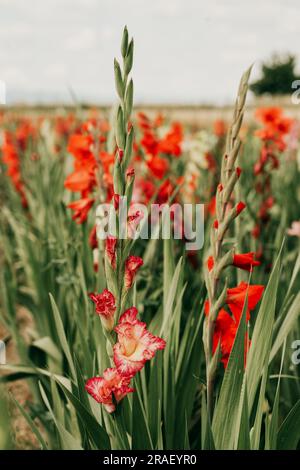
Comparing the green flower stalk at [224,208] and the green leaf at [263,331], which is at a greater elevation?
the green flower stalk at [224,208]

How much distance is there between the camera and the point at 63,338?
1188 mm

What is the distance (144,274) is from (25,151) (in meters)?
2.51

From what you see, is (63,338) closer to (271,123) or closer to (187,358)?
(187,358)

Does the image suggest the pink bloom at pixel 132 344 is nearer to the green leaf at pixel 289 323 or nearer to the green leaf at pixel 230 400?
the green leaf at pixel 230 400

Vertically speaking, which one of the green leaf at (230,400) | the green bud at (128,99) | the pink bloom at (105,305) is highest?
the green bud at (128,99)

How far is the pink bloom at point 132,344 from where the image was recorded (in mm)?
847

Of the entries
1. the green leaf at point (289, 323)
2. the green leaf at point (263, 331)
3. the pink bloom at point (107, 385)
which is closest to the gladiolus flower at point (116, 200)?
the pink bloom at point (107, 385)

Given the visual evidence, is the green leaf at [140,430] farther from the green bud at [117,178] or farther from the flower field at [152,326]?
the green bud at [117,178]

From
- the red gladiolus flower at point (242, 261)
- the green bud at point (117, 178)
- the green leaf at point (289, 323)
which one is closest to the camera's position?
the green bud at point (117, 178)

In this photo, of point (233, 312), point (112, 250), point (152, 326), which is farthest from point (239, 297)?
point (152, 326)

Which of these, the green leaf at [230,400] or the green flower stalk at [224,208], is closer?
the green flower stalk at [224,208]

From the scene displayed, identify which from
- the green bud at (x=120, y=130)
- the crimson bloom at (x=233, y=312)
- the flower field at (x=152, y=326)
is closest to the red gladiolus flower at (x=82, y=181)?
the flower field at (x=152, y=326)

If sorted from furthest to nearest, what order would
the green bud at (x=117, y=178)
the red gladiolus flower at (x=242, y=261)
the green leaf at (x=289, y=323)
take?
1. the green leaf at (x=289, y=323)
2. the red gladiolus flower at (x=242, y=261)
3. the green bud at (x=117, y=178)
